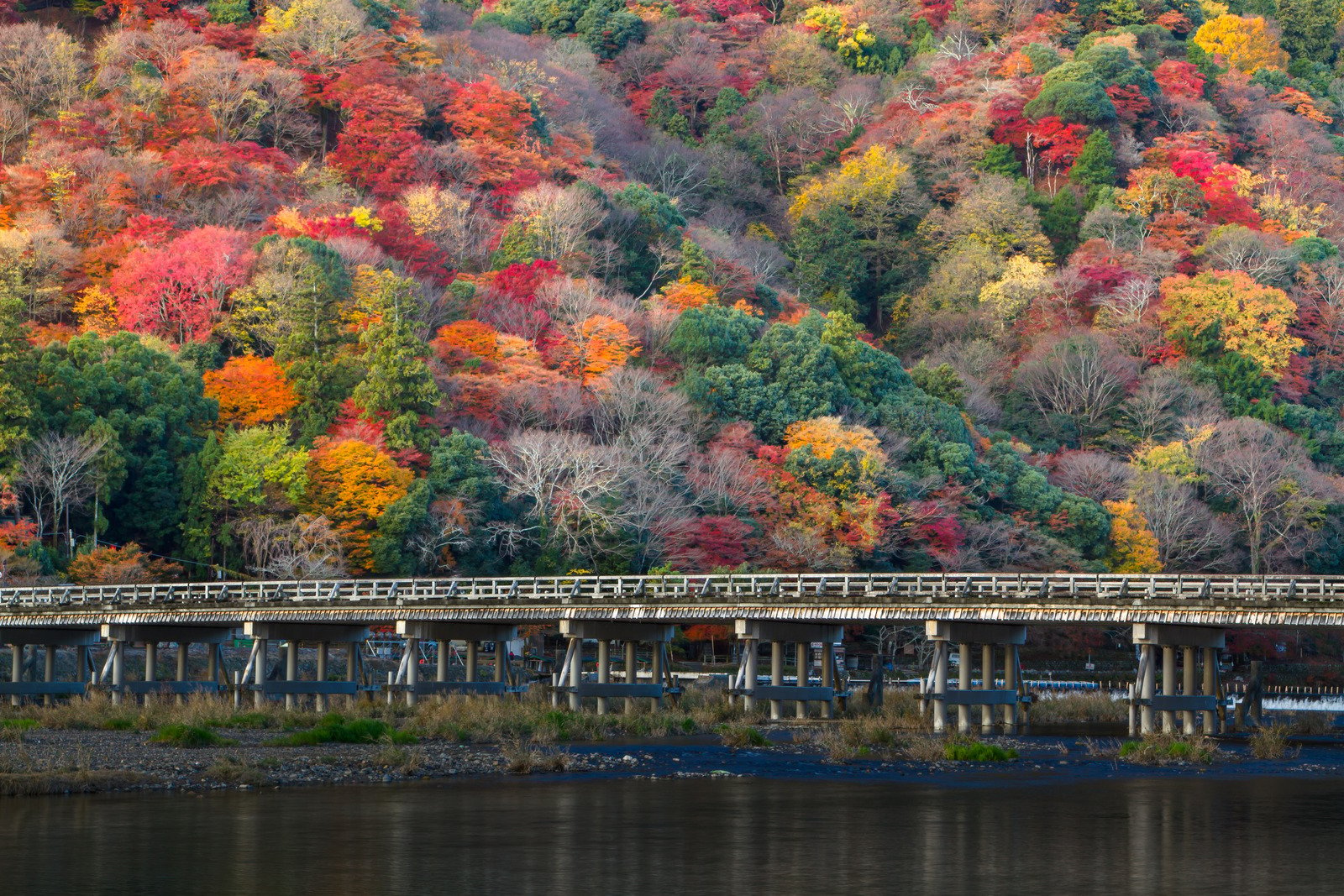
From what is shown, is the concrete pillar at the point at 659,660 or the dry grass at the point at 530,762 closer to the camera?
the dry grass at the point at 530,762

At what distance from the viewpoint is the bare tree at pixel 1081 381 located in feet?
325

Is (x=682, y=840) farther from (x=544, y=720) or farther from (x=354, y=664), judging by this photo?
(x=354, y=664)

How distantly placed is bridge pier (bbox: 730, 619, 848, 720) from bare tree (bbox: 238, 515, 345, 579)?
20689 mm

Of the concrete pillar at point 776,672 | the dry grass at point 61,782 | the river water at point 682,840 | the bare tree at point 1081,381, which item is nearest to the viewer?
the river water at point 682,840

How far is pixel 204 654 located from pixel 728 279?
130 ft

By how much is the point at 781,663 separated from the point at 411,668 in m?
11.6

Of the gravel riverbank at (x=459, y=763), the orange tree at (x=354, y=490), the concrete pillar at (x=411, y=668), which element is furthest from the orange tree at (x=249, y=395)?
the gravel riverbank at (x=459, y=763)

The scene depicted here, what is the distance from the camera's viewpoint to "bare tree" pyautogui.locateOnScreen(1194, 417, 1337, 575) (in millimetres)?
90375

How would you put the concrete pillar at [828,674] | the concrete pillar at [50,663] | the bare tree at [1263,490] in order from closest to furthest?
the concrete pillar at [828,674]
the concrete pillar at [50,663]
the bare tree at [1263,490]

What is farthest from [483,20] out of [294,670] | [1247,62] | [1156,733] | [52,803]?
[52,803]

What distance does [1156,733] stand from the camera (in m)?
49.9

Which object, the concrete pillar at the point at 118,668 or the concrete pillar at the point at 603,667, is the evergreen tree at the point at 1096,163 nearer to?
the concrete pillar at the point at 603,667

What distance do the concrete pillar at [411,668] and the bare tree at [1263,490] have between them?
157 feet

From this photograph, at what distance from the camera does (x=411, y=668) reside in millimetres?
57250
